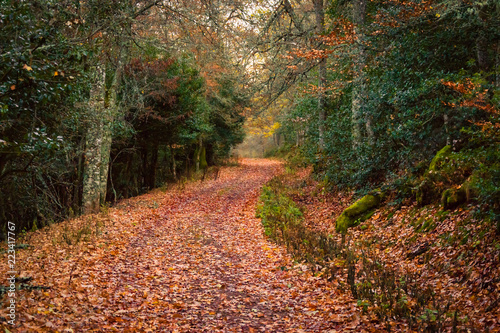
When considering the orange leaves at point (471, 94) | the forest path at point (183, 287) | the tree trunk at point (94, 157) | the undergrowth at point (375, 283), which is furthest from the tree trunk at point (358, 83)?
the tree trunk at point (94, 157)

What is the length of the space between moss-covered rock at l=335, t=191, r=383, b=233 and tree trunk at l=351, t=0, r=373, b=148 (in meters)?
2.52

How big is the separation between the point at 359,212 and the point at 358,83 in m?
5.04

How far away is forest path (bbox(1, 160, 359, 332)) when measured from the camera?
5312 mm

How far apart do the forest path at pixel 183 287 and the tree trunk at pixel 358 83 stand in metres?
5.37

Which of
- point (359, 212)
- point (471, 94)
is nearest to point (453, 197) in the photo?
point (471, 94)

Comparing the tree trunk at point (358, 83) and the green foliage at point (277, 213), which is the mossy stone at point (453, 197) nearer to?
the green foliage at point (277, 213)

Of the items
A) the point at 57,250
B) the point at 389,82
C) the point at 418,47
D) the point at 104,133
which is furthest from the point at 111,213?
the point at 418,47

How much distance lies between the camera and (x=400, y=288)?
593 centimetres

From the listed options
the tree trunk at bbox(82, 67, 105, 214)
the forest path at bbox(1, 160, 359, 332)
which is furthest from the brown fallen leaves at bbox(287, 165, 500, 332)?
the tree trunk at bbox(82, 67, 105, 214)

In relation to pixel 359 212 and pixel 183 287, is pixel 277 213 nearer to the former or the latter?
pixel 359 212

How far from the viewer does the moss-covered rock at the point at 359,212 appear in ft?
34.8

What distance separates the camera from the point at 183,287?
691cm

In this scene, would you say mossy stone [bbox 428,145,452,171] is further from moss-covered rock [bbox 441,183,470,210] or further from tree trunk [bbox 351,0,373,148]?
tree trunk [bbox 351,0,373,148]

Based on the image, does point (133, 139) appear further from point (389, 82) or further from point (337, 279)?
point (337, 279)
